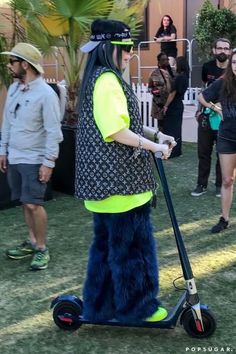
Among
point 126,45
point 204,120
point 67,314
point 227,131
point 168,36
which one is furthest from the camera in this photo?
point 168,36

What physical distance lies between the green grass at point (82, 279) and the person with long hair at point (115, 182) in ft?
0.61

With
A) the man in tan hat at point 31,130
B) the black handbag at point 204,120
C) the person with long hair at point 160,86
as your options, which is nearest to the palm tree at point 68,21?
the person with long hair at point 160,86

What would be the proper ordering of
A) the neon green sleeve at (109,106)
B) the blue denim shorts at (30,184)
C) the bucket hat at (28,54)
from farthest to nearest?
the blue denim shorts at (30,184) < the bucket hat at (28,54) < the neon green sleeve at (109,106)

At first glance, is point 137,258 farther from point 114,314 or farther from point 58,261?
point 58,261

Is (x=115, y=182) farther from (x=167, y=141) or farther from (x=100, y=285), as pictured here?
(x=100, y=285)

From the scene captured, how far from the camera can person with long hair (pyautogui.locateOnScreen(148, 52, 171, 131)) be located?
843cm

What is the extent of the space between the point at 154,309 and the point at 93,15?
430 cm

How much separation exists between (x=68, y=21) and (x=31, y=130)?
281 cm

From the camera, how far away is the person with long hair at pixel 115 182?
2.92 meters

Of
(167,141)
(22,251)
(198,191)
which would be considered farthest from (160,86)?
(167,141)

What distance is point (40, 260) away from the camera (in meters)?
4.44

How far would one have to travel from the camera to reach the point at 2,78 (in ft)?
22.5

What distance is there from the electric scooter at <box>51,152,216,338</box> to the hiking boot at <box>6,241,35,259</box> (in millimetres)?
1384

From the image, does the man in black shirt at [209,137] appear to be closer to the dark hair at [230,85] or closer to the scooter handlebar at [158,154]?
the dark hair at [230,85]
